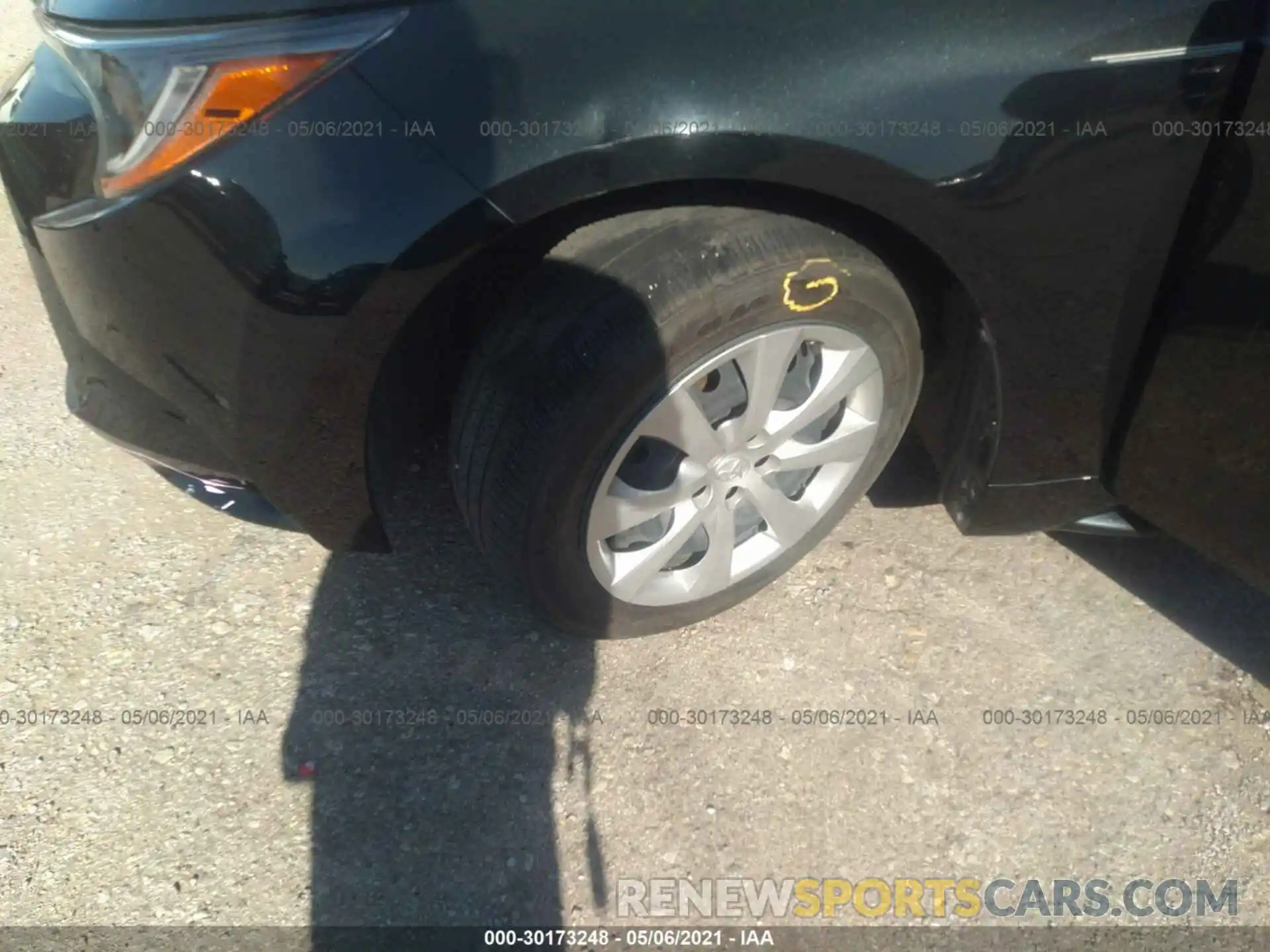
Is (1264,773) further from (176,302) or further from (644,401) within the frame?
(176,302)

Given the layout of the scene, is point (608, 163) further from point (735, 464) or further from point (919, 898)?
point (919, 898)

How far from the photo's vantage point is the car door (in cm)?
159

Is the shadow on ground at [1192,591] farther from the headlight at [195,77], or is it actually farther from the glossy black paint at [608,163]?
the headlight at [195,77]

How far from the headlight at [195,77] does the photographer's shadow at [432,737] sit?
3.55ft

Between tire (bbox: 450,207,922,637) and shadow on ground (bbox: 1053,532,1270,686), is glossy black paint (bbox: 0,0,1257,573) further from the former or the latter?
shadow on ground (bbox: 1053,532,1270,686)

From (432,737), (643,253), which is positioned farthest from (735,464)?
(432,737)

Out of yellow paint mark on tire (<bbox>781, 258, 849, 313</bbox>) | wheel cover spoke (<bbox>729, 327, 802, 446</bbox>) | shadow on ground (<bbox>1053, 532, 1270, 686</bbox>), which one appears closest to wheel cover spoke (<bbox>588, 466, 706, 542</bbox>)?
wheel cover spoke (<bbox>729, 327, 802, 446</bbox>)

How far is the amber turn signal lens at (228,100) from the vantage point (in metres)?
1.49

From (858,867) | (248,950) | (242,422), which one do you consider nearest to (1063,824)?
(858,867)

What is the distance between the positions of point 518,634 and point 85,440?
4.57ft

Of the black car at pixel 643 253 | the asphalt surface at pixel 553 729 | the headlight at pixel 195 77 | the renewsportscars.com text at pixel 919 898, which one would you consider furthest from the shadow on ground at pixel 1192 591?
the headlight at pixel 195 77

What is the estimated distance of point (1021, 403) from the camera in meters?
1.92

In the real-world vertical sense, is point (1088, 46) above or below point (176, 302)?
above

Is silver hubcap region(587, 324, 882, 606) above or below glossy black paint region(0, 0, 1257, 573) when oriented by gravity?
below
